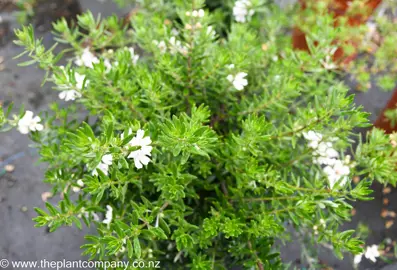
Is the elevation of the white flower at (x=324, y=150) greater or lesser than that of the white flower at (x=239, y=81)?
lesser

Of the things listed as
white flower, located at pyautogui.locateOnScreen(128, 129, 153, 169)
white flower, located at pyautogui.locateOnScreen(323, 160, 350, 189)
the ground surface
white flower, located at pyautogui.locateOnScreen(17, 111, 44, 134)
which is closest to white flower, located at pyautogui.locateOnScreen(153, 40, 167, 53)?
white flower, located at pyautogui.locateOnScreen(17, 111, 44, 134)

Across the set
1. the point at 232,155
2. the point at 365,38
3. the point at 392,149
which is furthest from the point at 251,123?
the point at 365,38

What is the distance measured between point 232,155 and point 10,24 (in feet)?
9.56

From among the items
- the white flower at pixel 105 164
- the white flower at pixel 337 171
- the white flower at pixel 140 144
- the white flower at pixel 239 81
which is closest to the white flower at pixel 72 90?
the white flower at pixel 105 164

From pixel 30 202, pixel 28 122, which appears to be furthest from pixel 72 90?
pixel 30 202

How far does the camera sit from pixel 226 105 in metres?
1.96

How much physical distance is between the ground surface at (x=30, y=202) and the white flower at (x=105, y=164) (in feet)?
4.01

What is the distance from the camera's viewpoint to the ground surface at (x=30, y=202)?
2506 mm

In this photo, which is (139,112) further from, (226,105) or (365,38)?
(365,38)

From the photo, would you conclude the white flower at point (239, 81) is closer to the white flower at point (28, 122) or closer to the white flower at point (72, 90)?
the white flower at point (72, 90)

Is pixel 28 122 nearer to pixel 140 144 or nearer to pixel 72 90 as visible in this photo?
pixel 72 90

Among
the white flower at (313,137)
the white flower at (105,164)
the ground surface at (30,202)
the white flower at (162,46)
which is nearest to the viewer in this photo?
the white flower at (105,164)

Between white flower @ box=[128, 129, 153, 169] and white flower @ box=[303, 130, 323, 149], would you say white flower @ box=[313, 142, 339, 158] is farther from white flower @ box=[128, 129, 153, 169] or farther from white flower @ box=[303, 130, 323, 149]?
white flower @ box=[128, 129, 153, 169]

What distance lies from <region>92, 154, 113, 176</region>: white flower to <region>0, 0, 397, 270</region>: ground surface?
1.22m
